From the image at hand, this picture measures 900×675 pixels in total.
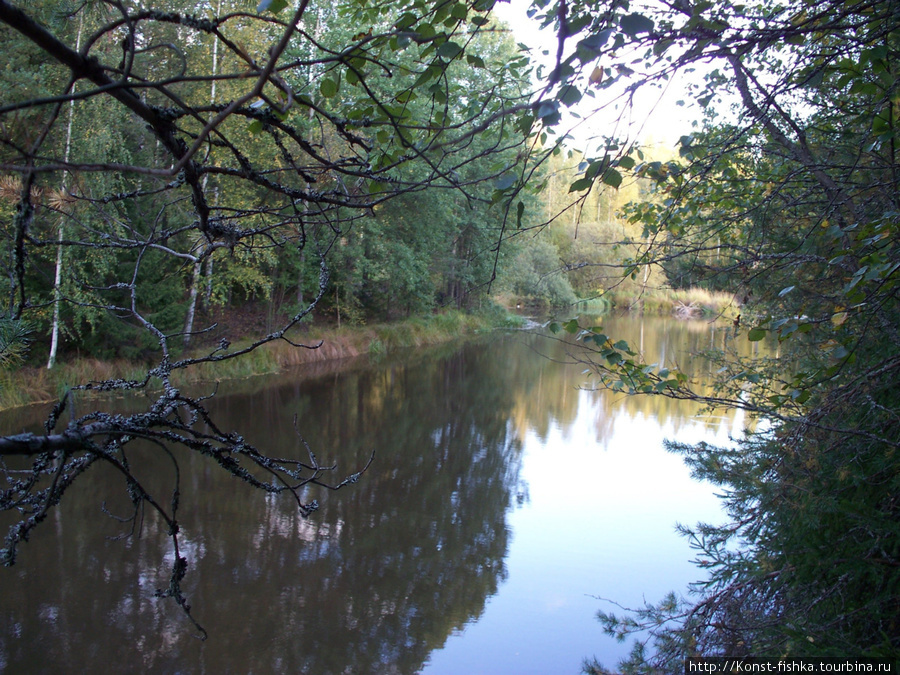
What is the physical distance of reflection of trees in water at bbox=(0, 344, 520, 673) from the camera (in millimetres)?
4082

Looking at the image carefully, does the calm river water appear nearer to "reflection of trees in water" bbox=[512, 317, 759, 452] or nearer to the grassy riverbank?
"reflection of trees in water" bbox=[512, 317, 759, 452]

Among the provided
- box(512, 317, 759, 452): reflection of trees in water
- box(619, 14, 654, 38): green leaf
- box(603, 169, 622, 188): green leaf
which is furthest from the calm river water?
box(619, 14, 654, 38): green leaf

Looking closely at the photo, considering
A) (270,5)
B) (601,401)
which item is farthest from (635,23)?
(601,401)

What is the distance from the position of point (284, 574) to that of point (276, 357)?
8.00m

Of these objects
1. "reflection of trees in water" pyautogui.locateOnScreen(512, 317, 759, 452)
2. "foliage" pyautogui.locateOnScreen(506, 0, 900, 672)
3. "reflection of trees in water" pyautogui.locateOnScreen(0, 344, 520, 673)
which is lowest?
"reflection of trees in water" pyautogui.locateOnScreen(0, 344, 520, 673)

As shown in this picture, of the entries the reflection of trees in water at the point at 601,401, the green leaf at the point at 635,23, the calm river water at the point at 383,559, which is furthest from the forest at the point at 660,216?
the reflection of trees in water at the point at 601,401

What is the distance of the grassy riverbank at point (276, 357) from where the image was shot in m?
8.47

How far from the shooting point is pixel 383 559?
5387 millimetres

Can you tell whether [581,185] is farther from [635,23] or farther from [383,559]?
[383,559]

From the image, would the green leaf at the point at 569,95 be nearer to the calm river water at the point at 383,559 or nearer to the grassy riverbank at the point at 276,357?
the calm river water at the point at 383,559

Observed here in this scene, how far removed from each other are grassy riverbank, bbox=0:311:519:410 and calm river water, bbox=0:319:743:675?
81 centimetres

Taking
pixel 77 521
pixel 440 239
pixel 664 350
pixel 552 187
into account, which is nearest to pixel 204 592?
pixel 77 521

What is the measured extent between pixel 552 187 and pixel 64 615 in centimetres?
3237

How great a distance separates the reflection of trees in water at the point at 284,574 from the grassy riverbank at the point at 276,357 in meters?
1.70
